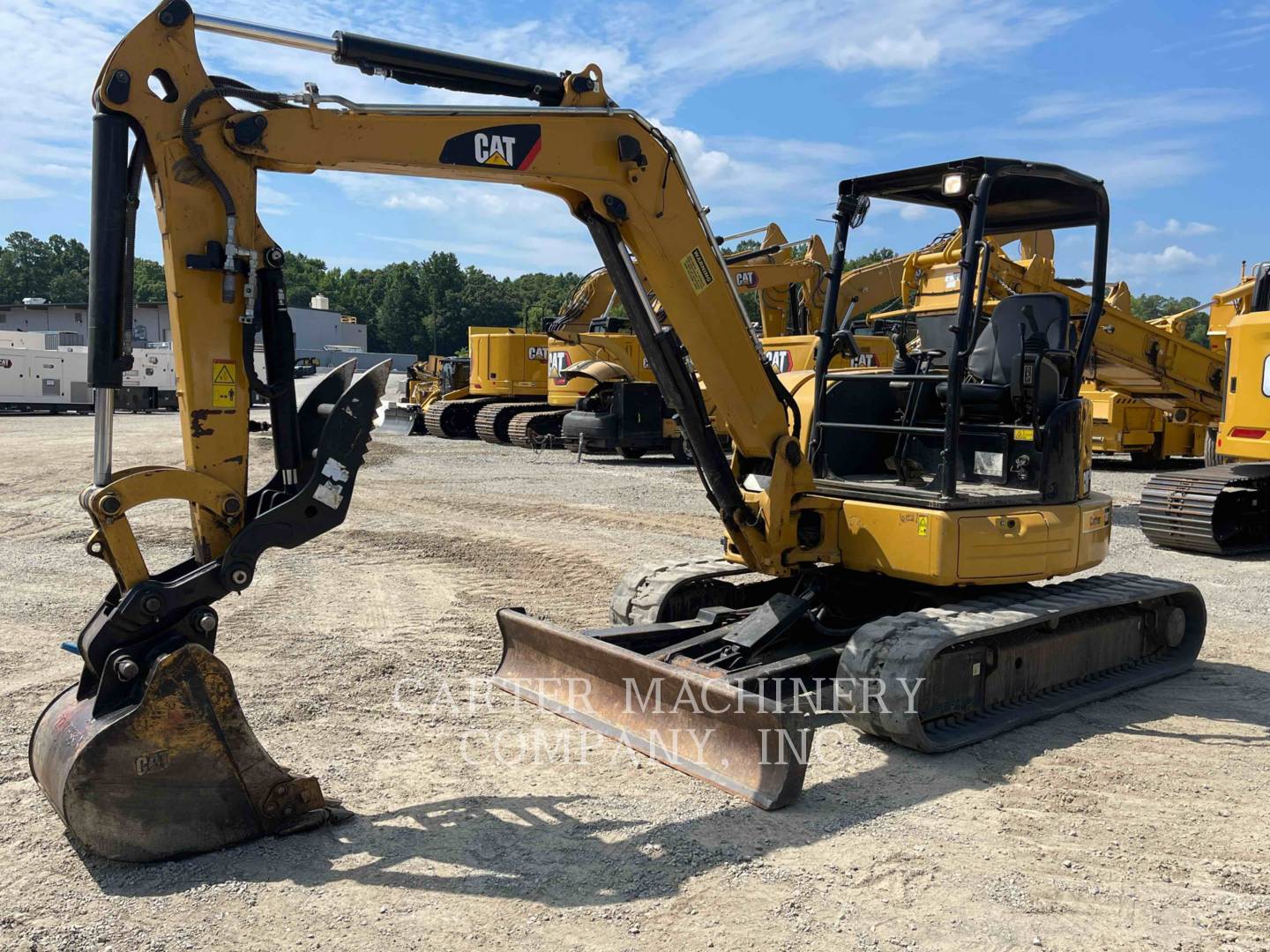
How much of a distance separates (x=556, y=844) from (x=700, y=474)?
2304 millimetres

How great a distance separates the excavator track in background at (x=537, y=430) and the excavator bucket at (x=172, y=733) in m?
17.6

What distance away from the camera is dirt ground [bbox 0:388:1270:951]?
11.1 feet

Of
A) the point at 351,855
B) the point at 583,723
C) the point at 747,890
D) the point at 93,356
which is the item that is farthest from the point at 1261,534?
the point at 93,356

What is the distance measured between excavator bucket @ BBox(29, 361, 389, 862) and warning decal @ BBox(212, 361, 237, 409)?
1.23 feet

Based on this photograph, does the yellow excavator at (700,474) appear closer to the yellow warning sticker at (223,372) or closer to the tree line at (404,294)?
the yellow warning sticker at (223,372)

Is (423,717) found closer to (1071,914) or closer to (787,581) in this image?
(787,581)

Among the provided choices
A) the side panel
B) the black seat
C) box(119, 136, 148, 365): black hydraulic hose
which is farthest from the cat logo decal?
the black seat

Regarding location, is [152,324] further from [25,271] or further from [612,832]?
[612,832]

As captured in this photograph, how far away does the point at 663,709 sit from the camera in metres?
4.96

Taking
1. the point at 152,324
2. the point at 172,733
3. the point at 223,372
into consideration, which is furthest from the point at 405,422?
the point at 152,324

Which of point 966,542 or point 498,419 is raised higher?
point 498,419

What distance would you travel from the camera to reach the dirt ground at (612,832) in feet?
11.1

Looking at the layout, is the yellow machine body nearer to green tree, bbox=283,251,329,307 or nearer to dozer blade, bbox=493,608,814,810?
dozer blade, bbox=493,608,814,810

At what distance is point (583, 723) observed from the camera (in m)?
5.29
